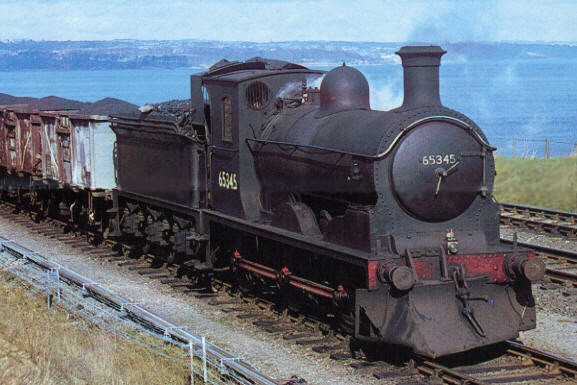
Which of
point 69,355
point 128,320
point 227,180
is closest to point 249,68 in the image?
point 227,180

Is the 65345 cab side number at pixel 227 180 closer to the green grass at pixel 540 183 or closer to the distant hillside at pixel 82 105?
the distant hillside at pixel 82 105

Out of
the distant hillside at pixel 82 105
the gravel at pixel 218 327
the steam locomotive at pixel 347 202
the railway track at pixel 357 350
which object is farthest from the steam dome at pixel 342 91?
the distant hillside at pixel 82 105

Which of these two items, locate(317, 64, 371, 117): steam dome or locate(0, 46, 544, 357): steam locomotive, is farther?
locate(317, 64, 371, 117): steam dome

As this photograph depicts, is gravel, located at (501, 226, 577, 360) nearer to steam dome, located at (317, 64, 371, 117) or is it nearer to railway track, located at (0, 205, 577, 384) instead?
railway track, located at (0, 205, 577, 384)

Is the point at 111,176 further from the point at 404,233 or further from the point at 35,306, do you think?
the point at 404,233

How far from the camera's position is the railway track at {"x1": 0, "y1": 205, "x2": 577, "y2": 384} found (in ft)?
30.4

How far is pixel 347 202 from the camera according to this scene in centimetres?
1030

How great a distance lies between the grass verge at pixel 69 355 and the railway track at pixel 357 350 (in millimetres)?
2073

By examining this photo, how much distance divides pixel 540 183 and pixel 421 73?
14.8 meters

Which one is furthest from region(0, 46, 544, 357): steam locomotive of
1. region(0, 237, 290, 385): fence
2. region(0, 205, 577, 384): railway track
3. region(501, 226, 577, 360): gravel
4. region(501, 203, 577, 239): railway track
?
region(501, 203, 577, 239): railway track

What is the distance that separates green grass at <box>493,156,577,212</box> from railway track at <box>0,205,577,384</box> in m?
6.76

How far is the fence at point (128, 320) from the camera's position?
8648 mm

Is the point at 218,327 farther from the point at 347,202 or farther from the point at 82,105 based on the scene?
the point at 82,105

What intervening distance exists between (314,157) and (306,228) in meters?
0.98
